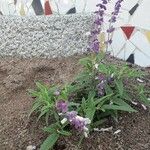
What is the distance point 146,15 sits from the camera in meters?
4.84

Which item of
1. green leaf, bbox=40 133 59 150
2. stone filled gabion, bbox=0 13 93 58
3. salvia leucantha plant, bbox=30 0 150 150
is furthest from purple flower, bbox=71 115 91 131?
stone filled gabion, bbox=0 13 93 58

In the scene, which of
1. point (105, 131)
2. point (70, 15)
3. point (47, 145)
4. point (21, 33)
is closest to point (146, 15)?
point (70, 15)

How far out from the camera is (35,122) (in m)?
3.75

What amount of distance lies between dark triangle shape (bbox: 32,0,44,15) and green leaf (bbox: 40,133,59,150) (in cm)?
223

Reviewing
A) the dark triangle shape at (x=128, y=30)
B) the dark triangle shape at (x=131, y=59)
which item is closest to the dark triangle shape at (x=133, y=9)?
the dark triangle shape at (x=128, y=30)

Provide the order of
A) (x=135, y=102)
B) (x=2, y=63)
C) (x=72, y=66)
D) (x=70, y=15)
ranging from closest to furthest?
(x=135, y=102) < (x=72, y=66) < (x=2, y=63) < (x=70, y=15)

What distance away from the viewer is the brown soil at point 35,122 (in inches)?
139

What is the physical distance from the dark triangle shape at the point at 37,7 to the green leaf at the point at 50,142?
2231mm

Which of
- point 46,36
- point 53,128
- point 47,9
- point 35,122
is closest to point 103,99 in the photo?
point 53,128

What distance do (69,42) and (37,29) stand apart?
0.37 m

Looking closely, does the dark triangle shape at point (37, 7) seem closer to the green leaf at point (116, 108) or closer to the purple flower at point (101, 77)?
the purple flower at point (101, 77)

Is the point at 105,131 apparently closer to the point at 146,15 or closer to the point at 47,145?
the point at 47,145

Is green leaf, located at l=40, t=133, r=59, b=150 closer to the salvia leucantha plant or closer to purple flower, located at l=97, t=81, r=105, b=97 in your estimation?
the salvia leucantha plant

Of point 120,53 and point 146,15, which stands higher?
point 146,15
